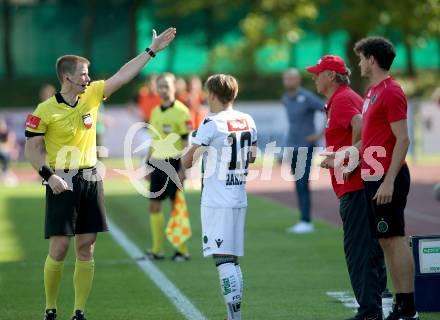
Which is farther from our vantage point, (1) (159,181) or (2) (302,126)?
(2) (302,126)

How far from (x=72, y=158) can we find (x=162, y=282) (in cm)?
273

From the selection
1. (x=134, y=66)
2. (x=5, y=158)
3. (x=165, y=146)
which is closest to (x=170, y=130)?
(x=165, y=146)

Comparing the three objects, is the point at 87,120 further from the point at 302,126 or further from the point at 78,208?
the point at 302,126

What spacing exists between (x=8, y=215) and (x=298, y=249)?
21.1ft

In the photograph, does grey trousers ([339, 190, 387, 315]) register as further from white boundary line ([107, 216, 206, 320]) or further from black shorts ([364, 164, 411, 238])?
white boundary line ([107, 216, 206, 320])

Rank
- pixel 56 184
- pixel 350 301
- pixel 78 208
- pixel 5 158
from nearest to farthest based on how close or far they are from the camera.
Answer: pixel 56 184 < pixel 78 208 < pixel 350 301 < pixel 5 158

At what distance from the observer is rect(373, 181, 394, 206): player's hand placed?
8008 mm

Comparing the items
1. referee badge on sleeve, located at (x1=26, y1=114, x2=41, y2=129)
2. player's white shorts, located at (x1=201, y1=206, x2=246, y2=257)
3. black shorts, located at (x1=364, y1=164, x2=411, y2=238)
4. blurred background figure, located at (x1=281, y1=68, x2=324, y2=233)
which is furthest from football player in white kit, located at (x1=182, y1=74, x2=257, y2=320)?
blurred background figure, located at (x1=281, y1=68, x2=324, y2=233)

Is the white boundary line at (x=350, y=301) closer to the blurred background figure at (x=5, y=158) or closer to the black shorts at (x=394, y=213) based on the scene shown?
the black shorts at (x=394, y=213)

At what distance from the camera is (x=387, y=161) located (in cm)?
819

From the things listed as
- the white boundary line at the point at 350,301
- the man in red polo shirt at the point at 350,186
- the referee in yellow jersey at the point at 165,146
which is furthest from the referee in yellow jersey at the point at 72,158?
the referee in yellow jersey at the point at 165,146

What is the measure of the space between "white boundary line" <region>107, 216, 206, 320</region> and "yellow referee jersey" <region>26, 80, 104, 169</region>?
→ 1.62 meters

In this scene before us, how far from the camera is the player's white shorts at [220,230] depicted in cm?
827

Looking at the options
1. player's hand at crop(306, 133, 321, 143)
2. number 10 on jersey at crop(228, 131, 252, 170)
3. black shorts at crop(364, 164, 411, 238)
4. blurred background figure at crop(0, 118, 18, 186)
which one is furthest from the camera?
blurred background figure at crop(0, 118, 18, 186)
